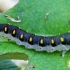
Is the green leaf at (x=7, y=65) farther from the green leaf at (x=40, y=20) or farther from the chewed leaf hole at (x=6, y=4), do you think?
the chewed leaf hole at (x=6, y=4)

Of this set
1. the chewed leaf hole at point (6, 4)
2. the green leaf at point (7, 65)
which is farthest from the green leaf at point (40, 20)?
the chewed leaf hole at point (6, 4)

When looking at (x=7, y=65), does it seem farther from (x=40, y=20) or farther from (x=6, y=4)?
(x=6, y=4)

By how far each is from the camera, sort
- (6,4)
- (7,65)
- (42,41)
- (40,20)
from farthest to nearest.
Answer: (6,4) < (7,65) < (40,20) < (42,41)

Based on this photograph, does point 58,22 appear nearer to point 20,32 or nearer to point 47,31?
point 47,31

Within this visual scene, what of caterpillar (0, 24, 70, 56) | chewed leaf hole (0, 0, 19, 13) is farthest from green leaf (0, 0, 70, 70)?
chewed leaf hole (0, 0, 19, 13)

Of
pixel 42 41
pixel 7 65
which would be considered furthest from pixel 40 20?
pixel 7 65

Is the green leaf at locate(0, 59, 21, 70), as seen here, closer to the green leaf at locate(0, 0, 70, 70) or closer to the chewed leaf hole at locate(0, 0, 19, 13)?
the green leaf at locate(0, 0, 70, 70)

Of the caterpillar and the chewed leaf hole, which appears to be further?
the chewed leaf hole
